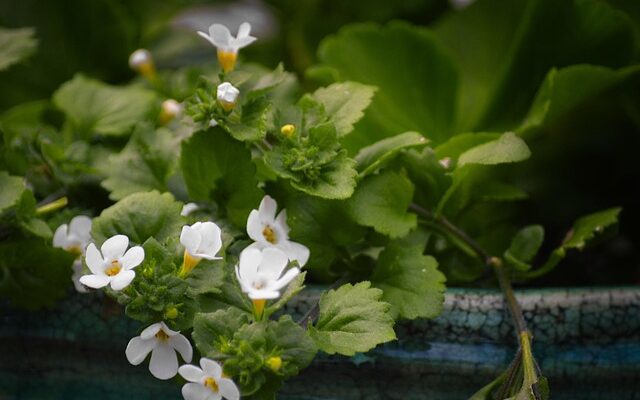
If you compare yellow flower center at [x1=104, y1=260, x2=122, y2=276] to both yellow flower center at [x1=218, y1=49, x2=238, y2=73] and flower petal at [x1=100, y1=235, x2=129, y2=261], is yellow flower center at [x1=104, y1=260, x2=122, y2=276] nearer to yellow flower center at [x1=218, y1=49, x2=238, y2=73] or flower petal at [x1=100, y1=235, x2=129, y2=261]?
flower petal at [x1=100, y1=235, x2=129, y2=261]

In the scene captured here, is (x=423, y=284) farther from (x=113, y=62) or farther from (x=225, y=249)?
(x=113, y=62)

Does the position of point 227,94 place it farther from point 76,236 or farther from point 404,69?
→ point 404,69

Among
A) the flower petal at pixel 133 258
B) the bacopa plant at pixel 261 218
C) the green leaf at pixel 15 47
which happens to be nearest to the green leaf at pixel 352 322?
the bacopa plant at pixel 261 218

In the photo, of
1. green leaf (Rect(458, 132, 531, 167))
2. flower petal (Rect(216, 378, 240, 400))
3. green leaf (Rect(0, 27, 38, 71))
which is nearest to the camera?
flower petal (Rect(216, 378, 240, 400))

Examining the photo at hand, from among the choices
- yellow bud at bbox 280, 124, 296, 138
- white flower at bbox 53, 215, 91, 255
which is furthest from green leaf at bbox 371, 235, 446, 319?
white flower at bbox 53, 215, 91, 255

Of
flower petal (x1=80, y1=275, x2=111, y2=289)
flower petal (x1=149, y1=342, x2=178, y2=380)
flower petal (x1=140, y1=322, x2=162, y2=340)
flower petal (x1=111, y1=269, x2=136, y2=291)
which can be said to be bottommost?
flower petal (x1=149, y1=342, x2=178, y2=380)

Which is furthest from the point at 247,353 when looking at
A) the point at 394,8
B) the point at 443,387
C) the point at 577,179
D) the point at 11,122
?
the point at 394,8
